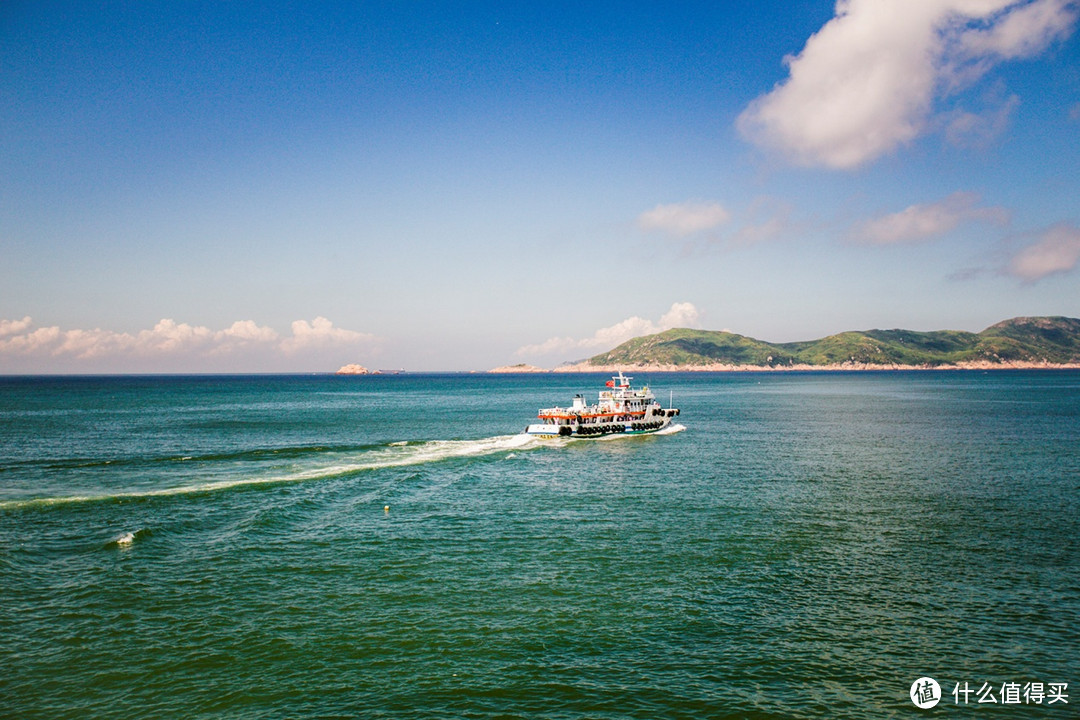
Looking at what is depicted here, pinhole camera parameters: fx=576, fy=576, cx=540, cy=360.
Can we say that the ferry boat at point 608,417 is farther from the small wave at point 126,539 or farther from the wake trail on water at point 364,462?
the small wave at point 126,539

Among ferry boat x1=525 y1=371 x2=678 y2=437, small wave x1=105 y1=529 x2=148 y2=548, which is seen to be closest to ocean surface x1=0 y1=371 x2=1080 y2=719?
small wave x1=105 y1=529 x2=148 y2=548

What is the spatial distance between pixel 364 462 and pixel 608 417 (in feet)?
151

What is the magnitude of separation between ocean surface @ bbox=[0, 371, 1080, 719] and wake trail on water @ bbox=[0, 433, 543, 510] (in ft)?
1.78

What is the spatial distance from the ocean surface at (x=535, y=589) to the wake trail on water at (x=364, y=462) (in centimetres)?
54

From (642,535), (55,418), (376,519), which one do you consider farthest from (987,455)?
(55,418)

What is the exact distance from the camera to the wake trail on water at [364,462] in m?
46.1

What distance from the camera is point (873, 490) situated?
164 ft

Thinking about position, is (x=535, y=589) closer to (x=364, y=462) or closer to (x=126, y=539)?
(x=126, y=539)

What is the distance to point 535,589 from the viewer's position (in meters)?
28.5

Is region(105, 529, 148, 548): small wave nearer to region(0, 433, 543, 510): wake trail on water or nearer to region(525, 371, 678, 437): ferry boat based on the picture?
region(0, 433, 543, 510): wake trail on water

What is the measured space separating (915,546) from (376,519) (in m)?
35.0

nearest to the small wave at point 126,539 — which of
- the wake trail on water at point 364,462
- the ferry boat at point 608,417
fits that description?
the wake trail on water at point 364,462

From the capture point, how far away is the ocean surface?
20.1 m

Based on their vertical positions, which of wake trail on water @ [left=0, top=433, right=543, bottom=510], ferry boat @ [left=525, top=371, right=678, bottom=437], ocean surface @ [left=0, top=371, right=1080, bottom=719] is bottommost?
ocean surface @ [left=0, top=371, right=1080, bottom=719]
